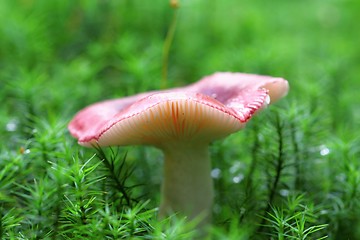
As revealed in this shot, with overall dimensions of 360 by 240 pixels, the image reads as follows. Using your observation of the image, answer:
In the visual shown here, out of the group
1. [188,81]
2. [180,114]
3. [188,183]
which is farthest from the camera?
[188,81]

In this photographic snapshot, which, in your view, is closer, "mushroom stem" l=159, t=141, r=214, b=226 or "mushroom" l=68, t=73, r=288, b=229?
"mushroom" l=68, t=73, r=288, b=229

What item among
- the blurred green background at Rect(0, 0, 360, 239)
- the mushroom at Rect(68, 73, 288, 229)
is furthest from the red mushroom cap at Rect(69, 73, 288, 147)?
the blurred green background at Rect(0, 0, 360, 239)

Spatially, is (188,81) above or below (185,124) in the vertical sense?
below

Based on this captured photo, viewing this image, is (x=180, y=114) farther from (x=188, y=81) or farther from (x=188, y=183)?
(x=188, y=81)

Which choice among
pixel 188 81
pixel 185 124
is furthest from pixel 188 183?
pixel 188 81

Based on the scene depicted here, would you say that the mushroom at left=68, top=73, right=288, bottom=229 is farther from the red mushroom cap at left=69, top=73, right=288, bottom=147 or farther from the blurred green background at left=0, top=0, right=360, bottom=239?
the blurred green background at left=0, top=0, right=360, bottom=239

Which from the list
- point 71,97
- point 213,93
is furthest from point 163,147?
point 71,97
